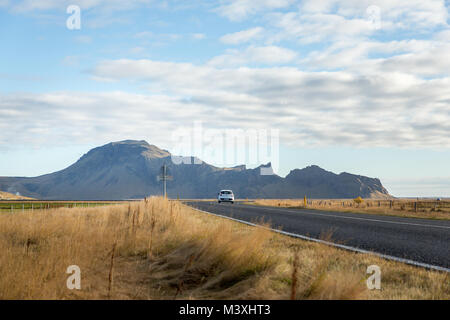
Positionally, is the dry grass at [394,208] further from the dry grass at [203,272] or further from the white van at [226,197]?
the dry grass at [203,272]

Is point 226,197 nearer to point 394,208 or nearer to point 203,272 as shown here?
point 394,208

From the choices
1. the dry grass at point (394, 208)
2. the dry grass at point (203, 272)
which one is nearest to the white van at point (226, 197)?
the dry grass at point (394, 208)

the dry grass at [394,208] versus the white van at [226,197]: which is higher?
the white van at [226,197]

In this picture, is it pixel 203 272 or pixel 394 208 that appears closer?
pixel 203 272

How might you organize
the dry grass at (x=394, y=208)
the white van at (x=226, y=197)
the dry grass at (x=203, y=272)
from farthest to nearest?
the white van at (x=226, y=197) < the dry grass at (x=394, y=208) < the dry grass at (x=203, y=272)

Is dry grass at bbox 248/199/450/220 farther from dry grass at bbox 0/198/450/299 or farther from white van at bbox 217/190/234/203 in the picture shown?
dry grass at bbox 0/198/450/299

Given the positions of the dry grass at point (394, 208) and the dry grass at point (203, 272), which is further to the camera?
the dry grass at point (394, 208)

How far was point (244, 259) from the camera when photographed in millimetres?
6031

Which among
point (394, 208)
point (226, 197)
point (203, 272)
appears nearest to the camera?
point (203, 272)

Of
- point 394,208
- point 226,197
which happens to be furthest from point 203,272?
point 226,197
